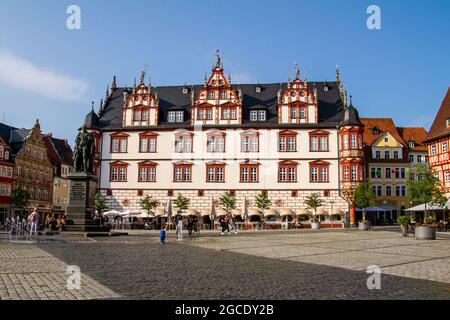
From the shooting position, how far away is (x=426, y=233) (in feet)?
80.3

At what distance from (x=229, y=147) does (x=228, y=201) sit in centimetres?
649

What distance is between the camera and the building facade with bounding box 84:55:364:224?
48.4 m

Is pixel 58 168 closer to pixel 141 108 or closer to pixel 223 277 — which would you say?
pixel 141 108

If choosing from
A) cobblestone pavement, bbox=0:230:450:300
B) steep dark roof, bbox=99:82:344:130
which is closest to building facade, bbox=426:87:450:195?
steep dark roof, bbox=99:82:344:130

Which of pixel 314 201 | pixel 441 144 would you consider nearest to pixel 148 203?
pixel 314 201

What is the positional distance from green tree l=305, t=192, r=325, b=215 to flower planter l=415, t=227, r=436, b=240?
2211 centimetres

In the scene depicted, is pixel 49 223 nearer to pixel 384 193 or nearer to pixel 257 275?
pixel 257 275

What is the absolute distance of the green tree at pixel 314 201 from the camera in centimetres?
4700

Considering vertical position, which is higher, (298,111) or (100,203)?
(298,111)

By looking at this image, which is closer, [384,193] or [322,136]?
[322,136]
